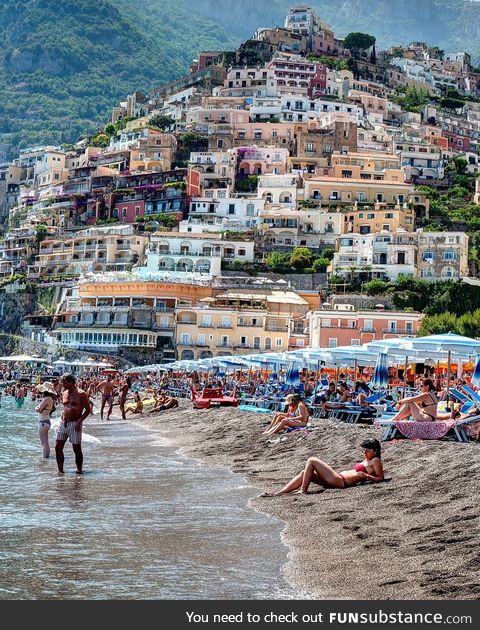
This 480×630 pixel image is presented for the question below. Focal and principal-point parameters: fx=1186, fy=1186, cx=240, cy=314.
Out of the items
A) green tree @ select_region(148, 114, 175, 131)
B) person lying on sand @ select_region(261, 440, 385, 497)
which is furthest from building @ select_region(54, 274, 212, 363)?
person lying on sand @ select_region(261, 440, 385, 497)

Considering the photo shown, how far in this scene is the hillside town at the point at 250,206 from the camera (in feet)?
245

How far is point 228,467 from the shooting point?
1878cm

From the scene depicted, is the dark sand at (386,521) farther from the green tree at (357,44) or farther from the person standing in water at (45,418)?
the green tree at (357,44)

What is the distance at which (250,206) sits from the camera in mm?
92000

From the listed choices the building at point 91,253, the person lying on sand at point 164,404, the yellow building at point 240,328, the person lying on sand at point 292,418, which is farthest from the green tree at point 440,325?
the person lying on sand at point 292,418

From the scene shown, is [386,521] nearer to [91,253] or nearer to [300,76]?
[91,253]

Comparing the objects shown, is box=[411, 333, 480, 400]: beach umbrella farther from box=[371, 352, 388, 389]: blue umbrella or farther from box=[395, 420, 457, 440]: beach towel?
box=[395, 420, 457, 440]: beach towel

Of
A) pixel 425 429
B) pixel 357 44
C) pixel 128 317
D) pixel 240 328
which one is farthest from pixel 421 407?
pixel 357 44

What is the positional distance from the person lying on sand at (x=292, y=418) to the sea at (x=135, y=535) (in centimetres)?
281

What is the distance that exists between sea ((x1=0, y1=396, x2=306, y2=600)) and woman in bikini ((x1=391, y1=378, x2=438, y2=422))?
8.52ft

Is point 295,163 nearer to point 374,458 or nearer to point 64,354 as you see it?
point 64,354

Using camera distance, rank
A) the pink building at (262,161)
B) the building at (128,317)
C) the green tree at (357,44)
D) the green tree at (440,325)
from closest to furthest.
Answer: the green tree at (440,325) → the building at (128,317) → the pink building at (262,161) → the green tree at (357,44)

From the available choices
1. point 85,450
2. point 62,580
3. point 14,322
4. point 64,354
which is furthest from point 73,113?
point 62,580
